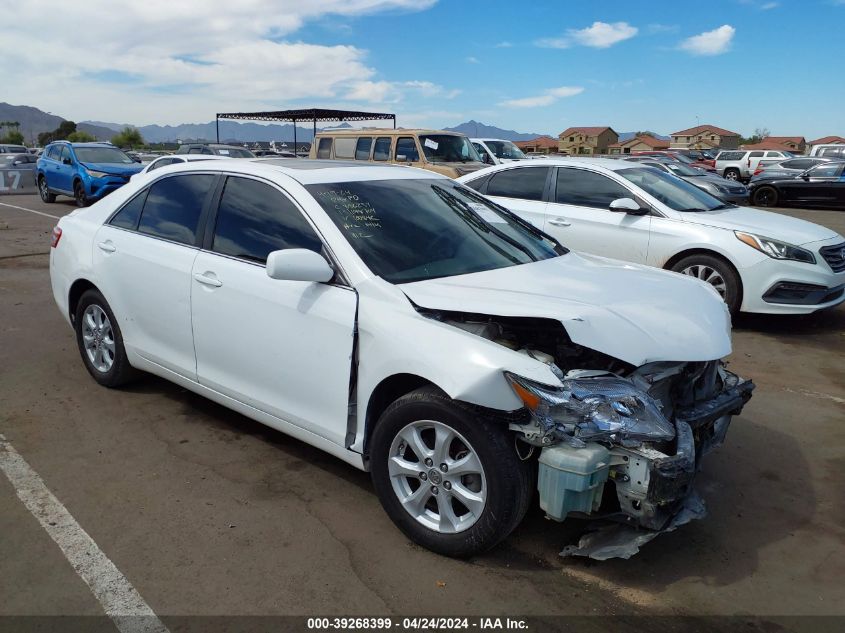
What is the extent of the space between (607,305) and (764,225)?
188 inches

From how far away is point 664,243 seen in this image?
7.01 m

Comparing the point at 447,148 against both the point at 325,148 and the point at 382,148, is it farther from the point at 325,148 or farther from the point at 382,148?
the point at 325,148

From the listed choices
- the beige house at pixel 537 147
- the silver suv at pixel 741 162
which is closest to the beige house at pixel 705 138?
the beige house at pixel 537 147

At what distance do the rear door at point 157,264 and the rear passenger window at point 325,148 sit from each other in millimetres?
11894

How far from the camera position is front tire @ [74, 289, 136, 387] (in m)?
4.65

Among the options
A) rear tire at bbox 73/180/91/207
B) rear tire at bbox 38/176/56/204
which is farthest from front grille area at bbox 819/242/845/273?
rear tire at bbox 38/176/56/204

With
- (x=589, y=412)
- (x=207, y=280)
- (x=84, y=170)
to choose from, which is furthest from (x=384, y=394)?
(x=84, y=170)

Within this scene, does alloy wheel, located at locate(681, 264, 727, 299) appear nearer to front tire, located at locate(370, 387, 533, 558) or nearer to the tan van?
front tire, located at locate(370, 387, 533, 558)

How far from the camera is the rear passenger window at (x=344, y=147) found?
617 inches

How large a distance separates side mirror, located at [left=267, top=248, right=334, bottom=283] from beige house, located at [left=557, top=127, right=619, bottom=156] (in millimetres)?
103741

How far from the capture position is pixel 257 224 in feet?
12.3

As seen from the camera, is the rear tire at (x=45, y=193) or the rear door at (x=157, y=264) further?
the rear tire at (x=45, y=193)

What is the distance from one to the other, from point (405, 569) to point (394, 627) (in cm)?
35

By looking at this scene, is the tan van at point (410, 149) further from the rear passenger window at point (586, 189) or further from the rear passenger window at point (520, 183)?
the rear passenger window at point (586, 189)
